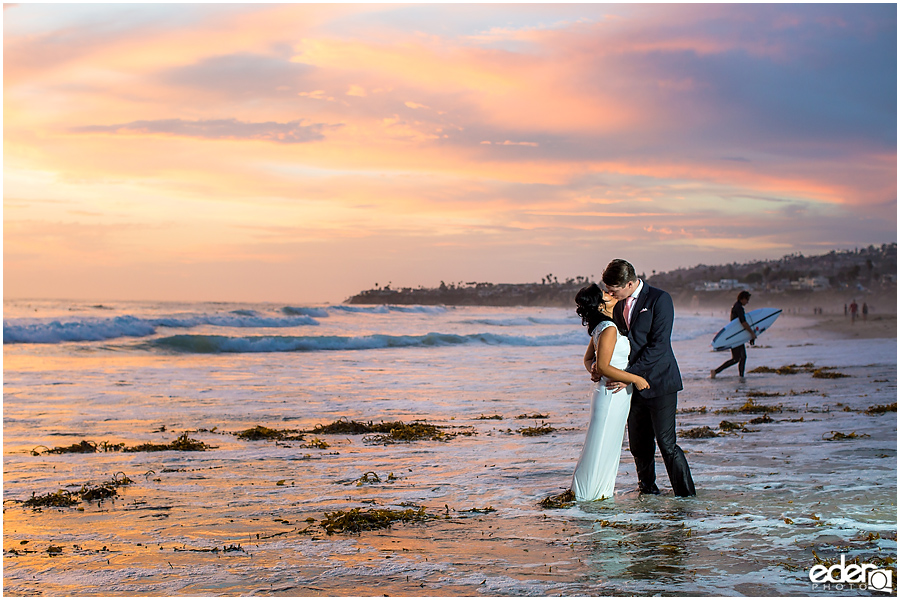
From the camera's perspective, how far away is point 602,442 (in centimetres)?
550

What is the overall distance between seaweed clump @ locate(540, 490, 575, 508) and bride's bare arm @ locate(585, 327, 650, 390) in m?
1.07

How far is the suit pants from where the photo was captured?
5500 millimetres

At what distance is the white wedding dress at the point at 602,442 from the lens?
5.49 meters

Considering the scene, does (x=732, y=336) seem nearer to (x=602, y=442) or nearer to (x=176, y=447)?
(x=602, y=442)

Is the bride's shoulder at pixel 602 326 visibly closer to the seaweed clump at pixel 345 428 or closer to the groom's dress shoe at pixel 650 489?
the groom's dress shoe at pixel 650 489

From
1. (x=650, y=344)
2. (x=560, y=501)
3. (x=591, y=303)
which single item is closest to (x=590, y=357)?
(x=650, y=344)

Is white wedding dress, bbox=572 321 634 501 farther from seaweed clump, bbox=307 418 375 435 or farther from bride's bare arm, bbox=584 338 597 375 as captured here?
seaweed clump, bbox=307 418 375 435

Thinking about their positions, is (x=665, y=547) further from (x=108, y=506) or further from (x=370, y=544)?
(x=108, y=506)

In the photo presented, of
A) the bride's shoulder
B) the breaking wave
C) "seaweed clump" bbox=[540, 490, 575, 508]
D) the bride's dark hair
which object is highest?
the bride's dark hair

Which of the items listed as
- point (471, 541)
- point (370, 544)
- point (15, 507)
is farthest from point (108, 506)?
point (471, 541)

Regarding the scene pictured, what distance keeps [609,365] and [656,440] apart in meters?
0.97

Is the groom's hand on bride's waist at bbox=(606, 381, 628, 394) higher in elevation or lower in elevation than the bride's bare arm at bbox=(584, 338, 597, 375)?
lower

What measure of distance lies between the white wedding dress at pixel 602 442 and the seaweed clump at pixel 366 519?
1273 millimetres

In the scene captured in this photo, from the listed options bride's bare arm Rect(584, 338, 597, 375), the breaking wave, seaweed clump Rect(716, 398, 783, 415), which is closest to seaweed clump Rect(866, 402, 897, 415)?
seaweed clump Rect(716, 398, 783, 415)
